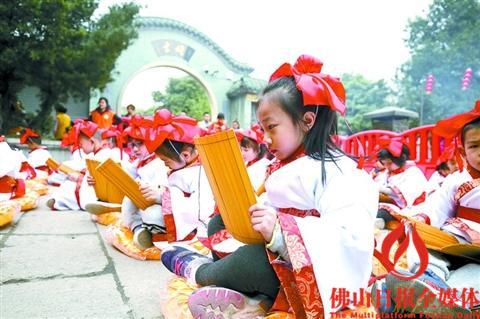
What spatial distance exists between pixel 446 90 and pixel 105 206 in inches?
817

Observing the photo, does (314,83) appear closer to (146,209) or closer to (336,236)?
(336,236)

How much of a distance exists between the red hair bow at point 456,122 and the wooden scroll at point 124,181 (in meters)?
1.92

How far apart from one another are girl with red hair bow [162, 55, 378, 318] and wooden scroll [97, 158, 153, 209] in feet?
4.03

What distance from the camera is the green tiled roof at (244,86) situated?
14359 mm

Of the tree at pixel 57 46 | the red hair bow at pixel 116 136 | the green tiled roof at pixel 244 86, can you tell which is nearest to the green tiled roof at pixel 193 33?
the green tiled roof at pixel 244 86

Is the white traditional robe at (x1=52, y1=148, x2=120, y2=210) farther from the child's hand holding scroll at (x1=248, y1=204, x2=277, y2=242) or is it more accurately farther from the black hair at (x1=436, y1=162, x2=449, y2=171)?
the black hair at (x1=436, y1=162, x2=449, y2=171)

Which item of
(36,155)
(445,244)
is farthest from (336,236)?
(36,155)

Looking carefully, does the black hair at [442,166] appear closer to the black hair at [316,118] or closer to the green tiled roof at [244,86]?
the black hair at [316,118]

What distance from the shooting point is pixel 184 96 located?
96.0ft

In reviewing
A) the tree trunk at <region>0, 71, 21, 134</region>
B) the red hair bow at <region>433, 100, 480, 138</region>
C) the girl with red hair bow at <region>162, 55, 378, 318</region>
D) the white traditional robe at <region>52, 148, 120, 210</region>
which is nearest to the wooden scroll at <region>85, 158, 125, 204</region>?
the white traditional robe at <region>52, 148, 120, 210</region>

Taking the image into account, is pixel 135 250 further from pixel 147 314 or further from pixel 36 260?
pixel 147 314

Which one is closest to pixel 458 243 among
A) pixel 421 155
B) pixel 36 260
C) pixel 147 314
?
pixel 147 314

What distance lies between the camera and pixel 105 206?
3.67m

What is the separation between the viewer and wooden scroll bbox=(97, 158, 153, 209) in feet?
8.86
